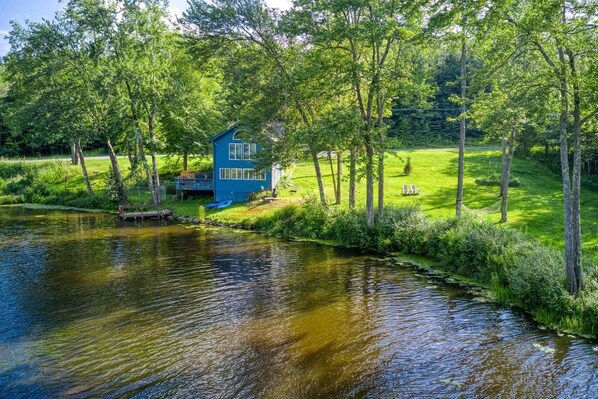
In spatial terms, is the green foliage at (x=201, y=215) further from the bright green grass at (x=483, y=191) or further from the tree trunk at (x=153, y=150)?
the bright green grass at (x=483, y=191)

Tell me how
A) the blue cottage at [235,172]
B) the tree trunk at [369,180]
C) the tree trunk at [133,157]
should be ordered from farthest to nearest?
the tree trunk at [133,157] < the blue cottage at [235,172] < the tree trunk at [369,180]

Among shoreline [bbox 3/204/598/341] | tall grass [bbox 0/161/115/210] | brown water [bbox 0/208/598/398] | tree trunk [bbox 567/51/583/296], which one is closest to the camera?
brown water [bbox 0/208/598/398]

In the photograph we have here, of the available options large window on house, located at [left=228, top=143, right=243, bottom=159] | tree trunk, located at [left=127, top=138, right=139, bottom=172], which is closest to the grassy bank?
tree trunk, located at [left=127, top=138, right=139, bottom=172]

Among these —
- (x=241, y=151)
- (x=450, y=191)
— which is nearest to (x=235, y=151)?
(x=241, y=151)

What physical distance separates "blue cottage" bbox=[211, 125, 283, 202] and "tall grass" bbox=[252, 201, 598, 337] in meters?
8.50

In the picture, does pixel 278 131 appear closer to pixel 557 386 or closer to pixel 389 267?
pixel 389 267

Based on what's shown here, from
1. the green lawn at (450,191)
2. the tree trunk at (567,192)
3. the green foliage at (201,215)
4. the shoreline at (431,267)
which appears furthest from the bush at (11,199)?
the tree trunk at (567,192)

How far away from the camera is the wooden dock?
3841cm

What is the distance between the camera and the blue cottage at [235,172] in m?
41.4

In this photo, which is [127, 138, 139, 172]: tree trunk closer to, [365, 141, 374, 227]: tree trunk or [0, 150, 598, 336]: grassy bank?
[0, 150, 598, 336]: grassy bank

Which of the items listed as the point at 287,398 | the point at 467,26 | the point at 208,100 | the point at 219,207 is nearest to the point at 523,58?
the point at 467,26

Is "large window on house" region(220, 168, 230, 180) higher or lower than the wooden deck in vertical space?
higher

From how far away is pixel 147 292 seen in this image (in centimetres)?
1914

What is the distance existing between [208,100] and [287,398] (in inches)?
1656
